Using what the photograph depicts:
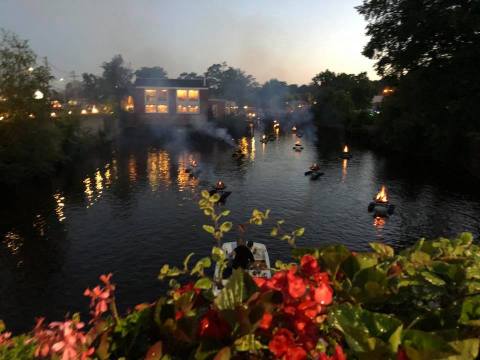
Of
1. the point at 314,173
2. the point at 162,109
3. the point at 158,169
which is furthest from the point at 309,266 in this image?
the point at 162,109

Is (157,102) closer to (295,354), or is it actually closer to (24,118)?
(24,118)

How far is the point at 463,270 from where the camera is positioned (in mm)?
3057

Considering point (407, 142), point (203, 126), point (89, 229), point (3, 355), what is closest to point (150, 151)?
point (203, 126)

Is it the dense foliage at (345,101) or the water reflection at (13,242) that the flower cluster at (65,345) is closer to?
the water reflection at (13,242)

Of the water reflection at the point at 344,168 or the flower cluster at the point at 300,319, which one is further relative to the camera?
the water reflection at the point at 344,168

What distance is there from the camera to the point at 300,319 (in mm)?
2484

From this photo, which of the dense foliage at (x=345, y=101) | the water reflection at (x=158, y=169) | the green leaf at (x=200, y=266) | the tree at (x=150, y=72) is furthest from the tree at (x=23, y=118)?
the tree at (x=150, y=72)

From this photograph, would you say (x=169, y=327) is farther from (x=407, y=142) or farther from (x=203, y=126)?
(x=203, y=126)

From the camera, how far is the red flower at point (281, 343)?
2332 mm

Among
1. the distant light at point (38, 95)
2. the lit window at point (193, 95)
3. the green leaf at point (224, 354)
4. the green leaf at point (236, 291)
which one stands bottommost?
the green leaf at point (224, 354)

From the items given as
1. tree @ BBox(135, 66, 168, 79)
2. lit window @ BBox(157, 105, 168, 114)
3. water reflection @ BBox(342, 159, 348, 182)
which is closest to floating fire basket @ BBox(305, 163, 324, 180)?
water reflection @ BBox(342, 159, 348, 182)

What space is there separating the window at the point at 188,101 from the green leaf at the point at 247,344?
11144 cm

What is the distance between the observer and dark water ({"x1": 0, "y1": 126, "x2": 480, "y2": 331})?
22938mm

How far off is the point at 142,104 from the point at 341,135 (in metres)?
61.0
